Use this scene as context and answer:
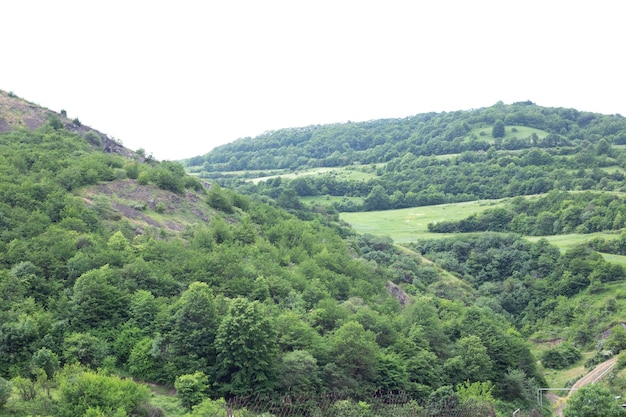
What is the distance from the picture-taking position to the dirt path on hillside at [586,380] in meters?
53.8

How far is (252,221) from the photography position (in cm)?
7269

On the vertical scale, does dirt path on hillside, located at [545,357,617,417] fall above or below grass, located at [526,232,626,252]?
below

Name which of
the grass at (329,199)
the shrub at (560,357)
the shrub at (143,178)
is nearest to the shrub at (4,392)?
the shrub at (143,178)

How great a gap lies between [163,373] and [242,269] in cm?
1564

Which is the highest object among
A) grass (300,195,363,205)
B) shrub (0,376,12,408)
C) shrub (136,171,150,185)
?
shrub (136,171,150,185)

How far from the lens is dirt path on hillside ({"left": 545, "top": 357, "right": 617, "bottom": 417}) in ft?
176

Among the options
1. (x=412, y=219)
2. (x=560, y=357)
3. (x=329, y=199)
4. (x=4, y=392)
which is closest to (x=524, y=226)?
(x=412, y=219)

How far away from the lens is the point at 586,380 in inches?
2363

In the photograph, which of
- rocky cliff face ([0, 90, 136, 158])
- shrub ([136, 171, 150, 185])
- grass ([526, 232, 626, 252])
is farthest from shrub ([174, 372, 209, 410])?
grass ([526, 232, 626, 252])

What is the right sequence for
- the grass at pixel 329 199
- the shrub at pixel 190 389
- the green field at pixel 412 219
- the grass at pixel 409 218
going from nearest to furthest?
the shrub at pixel 190 389
the green field at pixel 412 219
the grass at pixel 409 218
the grass at pixel 329 199

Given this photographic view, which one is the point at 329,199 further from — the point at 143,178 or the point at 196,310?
the point at 196,310

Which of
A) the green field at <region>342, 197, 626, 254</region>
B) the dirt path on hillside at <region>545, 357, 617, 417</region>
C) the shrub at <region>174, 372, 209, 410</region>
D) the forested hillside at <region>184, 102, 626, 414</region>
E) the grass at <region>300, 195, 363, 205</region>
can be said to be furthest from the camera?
the grass at <region>300, 195, 363, 205</region>

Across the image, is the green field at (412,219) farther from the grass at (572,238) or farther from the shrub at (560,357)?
the shrub at (560,357)

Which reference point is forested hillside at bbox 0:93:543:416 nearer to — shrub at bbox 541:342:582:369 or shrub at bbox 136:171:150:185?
shrub at bbox 136:171:150:185
